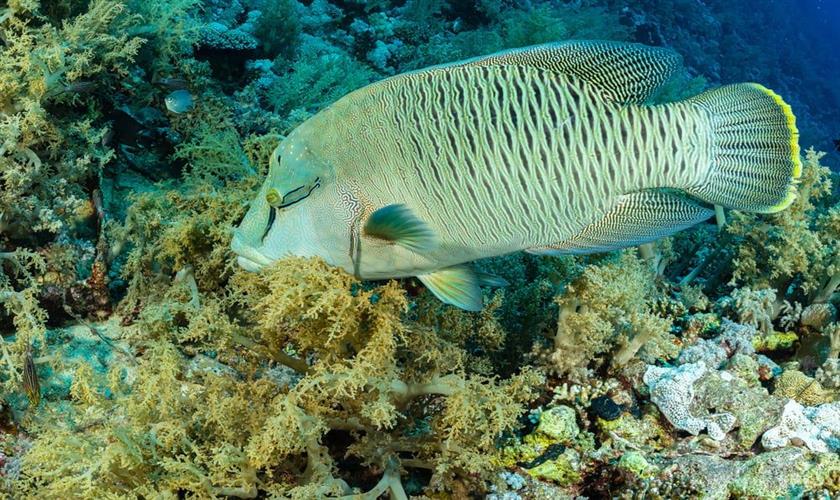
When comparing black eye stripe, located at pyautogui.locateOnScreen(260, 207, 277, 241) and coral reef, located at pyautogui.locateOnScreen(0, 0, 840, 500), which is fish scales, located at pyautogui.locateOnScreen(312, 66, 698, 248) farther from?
coral reef, located at pyautogui.locateOnScreen(0, 0, 840, 500)

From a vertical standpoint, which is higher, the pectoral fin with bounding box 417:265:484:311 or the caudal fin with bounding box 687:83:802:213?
the caudal fin with bounding box 687:83:802:213

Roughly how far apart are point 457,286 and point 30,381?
258 centimetres

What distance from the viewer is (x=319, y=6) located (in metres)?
11.4

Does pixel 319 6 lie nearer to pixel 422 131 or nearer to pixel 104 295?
pixel 104 295

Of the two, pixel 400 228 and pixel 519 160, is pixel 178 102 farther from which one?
pixel 519 160

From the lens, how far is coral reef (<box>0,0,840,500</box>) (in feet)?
9.00

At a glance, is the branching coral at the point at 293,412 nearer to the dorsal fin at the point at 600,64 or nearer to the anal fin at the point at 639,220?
the anal fin at the point at 639,220

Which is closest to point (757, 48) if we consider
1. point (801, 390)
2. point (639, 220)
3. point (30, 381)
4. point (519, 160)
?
point (801, 390)

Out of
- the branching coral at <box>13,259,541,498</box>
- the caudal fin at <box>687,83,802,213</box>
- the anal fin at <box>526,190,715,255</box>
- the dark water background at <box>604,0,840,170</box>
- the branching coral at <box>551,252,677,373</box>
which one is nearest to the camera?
the caudal fin at <box>687,83,802,213</box>

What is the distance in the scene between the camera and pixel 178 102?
6.03 m

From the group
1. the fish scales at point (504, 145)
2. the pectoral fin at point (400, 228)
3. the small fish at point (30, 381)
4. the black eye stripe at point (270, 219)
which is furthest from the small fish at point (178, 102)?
the pectoral fin at point (400, 228)

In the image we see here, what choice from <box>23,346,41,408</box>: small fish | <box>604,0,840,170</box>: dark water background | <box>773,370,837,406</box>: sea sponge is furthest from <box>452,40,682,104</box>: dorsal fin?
<box>604,0,840,170</box>: dark water background

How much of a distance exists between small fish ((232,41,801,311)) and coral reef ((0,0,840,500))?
1.02 ft

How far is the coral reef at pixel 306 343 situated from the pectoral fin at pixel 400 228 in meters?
0.29
